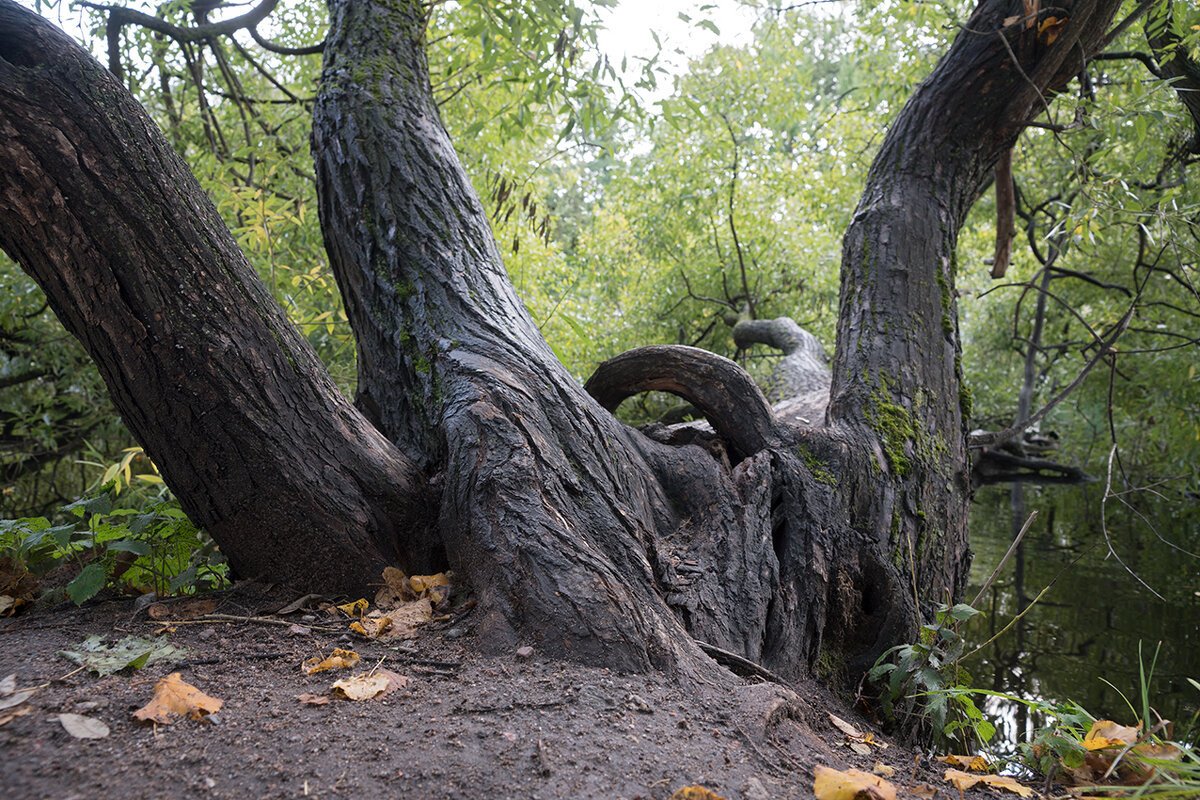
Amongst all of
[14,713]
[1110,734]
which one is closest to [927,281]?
[1110,734]

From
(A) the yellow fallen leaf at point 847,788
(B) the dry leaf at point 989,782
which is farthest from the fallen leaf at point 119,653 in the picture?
(B) the dry leaf at point 989,782

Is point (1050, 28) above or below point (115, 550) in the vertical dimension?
above

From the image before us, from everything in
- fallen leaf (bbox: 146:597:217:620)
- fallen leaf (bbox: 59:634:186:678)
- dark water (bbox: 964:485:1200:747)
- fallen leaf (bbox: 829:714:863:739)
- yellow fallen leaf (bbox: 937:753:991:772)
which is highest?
fallen leaf (bbox: 59:634:186:678)

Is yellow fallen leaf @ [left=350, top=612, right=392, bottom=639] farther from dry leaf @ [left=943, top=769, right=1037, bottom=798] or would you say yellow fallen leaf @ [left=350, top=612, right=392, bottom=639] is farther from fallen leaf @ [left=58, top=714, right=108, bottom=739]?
dry leaf @ [left=943, top=769, right=1037, bottom=798]

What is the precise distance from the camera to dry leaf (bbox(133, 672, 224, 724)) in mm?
1246

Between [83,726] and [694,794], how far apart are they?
102 centimetres

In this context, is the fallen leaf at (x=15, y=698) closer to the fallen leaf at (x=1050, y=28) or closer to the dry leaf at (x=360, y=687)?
the dry leaf at (x=360, y=687)

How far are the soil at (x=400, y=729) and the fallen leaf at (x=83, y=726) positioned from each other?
0.05 feet

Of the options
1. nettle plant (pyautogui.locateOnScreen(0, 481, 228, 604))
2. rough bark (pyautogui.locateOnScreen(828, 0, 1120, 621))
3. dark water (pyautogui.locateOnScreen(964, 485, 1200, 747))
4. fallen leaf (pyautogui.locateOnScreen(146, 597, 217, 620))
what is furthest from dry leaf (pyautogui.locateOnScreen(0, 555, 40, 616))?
dark water (pyautogui.locateOnScreen(964, 485, 1200, 747))

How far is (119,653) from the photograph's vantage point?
1.50 metres

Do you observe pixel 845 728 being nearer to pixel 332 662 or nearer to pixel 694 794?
pixel 694 794

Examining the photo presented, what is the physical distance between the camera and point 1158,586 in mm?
5875

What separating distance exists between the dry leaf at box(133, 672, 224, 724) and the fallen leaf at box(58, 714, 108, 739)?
53 mm

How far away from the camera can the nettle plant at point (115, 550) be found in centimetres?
197
